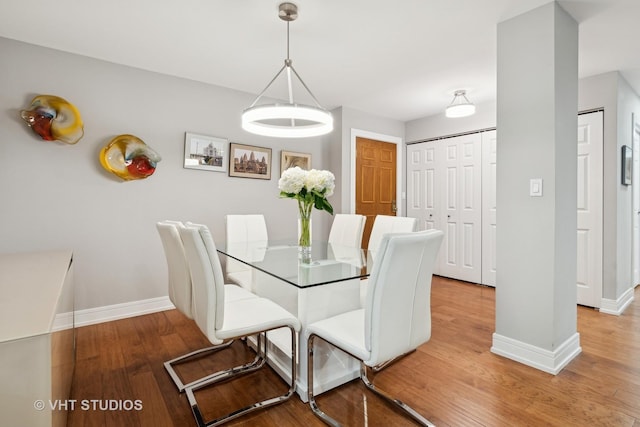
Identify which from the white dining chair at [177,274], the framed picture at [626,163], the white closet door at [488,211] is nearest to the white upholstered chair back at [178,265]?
the white dining chair at [177,274]

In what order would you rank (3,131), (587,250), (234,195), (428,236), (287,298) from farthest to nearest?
(234,195) → (587,250) → (3,131) → (287,298) → (428,236)

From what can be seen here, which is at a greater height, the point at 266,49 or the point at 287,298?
the point at 266,49

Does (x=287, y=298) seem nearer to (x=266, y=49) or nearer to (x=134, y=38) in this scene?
(x=266, y=49)

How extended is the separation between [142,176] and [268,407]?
233 centimetres

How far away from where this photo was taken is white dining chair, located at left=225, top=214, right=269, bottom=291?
8.57 feet

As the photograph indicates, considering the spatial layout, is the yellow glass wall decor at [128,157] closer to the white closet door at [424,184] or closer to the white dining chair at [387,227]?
the white dining chair at [387,227]

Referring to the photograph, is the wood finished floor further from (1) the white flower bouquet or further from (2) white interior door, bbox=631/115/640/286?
(2) white interior door, bbox=631/115/640/286

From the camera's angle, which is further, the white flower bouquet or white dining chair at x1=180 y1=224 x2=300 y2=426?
the white flower bouquet

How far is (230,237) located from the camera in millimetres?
2984

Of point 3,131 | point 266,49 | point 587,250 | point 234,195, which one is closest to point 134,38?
point 266,49

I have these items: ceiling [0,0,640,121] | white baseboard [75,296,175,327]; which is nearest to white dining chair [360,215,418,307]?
ceiling [0,0,640,121]

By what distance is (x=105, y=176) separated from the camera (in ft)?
9.41

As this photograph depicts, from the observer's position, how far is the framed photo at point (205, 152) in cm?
327

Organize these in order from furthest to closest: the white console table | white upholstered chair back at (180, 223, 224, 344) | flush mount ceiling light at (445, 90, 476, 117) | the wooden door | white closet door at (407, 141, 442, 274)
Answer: white closet door at (407, 141, 442, 274)
the wooden door
flush mount ceiling light at (445, 90, 476, 117)
white upholstered chair back at (180, 223, 224, 344)
the white console table
